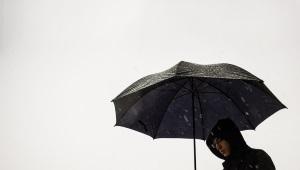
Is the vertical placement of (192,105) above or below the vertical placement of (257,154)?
above

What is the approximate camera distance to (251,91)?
6547 millimetres

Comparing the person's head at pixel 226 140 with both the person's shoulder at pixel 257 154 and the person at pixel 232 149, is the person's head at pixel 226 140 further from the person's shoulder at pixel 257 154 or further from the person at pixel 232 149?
the person's shoulder at pixel 257 154

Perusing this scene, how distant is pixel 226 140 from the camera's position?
6086 millimetres

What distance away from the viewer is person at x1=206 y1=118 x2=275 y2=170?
593 centimetres

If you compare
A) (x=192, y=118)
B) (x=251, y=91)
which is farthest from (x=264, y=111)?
(x=192, y=118)

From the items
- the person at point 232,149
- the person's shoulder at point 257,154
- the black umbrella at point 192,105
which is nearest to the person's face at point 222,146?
the person at point 232,149

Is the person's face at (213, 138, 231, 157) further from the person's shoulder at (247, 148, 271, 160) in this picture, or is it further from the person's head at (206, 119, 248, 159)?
the person's shoulder at (247, 148, 271, 160)

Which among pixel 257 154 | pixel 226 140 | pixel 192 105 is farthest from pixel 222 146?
pixel 192 105

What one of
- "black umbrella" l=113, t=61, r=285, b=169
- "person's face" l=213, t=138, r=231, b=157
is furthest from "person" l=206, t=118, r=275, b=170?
"black umbrella" l=113, t=61, r=285, b=169

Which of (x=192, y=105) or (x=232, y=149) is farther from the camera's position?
(x=192, y=105)

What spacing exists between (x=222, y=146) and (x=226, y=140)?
0.08m

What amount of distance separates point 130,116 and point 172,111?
21.7 inches

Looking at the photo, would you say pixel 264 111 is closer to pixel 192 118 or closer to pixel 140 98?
pixel 192 118

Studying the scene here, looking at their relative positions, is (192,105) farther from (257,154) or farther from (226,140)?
(257,154)
